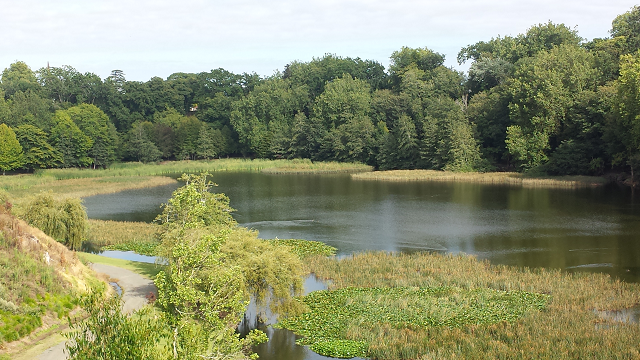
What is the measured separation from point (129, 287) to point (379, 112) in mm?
76947

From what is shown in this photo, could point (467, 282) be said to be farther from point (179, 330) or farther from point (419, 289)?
point (179, 330)

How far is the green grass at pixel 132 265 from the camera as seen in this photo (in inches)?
997

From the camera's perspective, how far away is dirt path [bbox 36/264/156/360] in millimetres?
19413

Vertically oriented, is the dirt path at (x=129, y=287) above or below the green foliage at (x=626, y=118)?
below

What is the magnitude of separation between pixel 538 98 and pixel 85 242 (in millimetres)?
50161

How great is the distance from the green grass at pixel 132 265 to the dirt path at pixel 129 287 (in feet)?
1.37

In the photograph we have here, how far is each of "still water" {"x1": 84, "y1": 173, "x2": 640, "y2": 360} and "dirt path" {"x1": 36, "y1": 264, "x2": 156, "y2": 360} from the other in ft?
16.5

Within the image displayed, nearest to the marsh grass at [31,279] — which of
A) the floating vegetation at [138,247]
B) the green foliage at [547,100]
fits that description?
the floating vegetation at [138,247]

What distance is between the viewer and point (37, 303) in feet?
62.0

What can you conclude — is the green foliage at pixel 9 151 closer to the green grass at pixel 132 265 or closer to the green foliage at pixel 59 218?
the green foliage at pixel 59 218

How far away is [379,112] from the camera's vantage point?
96062mm

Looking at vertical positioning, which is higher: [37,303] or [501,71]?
[501,71]

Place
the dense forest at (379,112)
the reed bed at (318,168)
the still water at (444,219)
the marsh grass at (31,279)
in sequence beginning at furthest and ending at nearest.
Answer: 1. the reed bed at (318,168)
2. the dense forest at (379,112)
3. the still water at (444,219)
4. the marsh grass at (31,279)

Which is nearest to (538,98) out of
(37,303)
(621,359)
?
(621,359)
